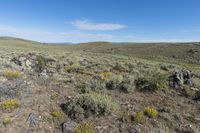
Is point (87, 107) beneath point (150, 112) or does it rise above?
above

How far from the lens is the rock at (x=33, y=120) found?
5453mm

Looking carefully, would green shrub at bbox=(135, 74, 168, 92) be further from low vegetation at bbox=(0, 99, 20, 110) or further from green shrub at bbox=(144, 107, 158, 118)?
low vegetation at bbox=(0, 99, 20, 110)

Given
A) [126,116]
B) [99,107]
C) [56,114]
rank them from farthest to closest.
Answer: [99,107], [126,116], [56,114]

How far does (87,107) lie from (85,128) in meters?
0.88

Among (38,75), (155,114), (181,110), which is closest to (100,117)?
(155,114)

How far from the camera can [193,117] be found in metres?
6.18

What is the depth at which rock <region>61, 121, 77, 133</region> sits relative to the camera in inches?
Answer: 208

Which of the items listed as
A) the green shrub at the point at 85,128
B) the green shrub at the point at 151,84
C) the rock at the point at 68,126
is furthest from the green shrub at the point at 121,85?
the rock at the point at 68,126

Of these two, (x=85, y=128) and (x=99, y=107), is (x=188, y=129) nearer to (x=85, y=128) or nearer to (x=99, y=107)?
(x=99, y=107)

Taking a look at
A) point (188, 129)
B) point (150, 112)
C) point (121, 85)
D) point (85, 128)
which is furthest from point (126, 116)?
point (121, 85)

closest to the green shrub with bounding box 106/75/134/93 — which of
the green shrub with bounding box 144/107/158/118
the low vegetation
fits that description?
the green shrub with bounding box 144/107/158/118

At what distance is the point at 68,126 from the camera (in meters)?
5.41

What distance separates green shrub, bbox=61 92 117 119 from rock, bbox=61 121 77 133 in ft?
1.09

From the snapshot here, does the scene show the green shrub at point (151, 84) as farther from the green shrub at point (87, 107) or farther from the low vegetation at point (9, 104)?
the low vegetation at point (9, 104)
